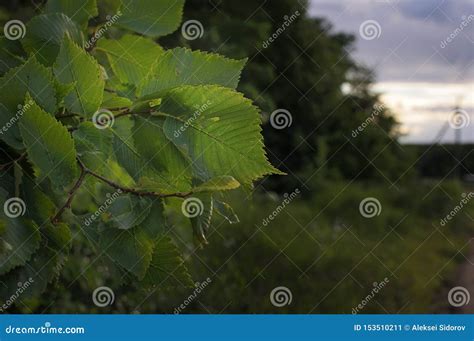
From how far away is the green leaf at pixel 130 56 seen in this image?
1.98m

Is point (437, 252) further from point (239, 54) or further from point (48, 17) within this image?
point (48, 17)

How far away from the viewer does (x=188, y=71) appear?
5.49 feet

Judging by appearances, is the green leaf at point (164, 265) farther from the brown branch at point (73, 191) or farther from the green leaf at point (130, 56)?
the green leaf at point (130, 56)

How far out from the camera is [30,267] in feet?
5.92

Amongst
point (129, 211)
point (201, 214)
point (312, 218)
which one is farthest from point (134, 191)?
point (312, 218)

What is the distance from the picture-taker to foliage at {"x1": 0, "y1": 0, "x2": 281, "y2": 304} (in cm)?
160

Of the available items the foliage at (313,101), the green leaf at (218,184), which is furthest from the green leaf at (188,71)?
the foliage at (313,101)

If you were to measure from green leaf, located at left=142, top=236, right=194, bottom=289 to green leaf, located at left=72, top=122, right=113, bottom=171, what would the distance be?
9.2 inches

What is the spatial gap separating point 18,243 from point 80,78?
0.39 metres

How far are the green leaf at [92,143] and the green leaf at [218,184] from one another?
0.24 meters

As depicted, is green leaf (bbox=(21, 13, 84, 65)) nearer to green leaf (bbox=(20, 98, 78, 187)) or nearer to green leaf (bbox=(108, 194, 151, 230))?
green leaf (bbox=(20, 98, 78, 187))

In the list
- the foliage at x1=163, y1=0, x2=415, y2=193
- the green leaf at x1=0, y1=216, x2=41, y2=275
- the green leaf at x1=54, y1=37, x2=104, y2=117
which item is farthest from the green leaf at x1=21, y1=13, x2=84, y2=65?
the foliage at x1=163, y1=0, x2=415, y2=193

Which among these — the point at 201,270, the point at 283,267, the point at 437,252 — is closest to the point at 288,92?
the point at 437,252

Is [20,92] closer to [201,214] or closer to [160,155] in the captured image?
[160,155]
